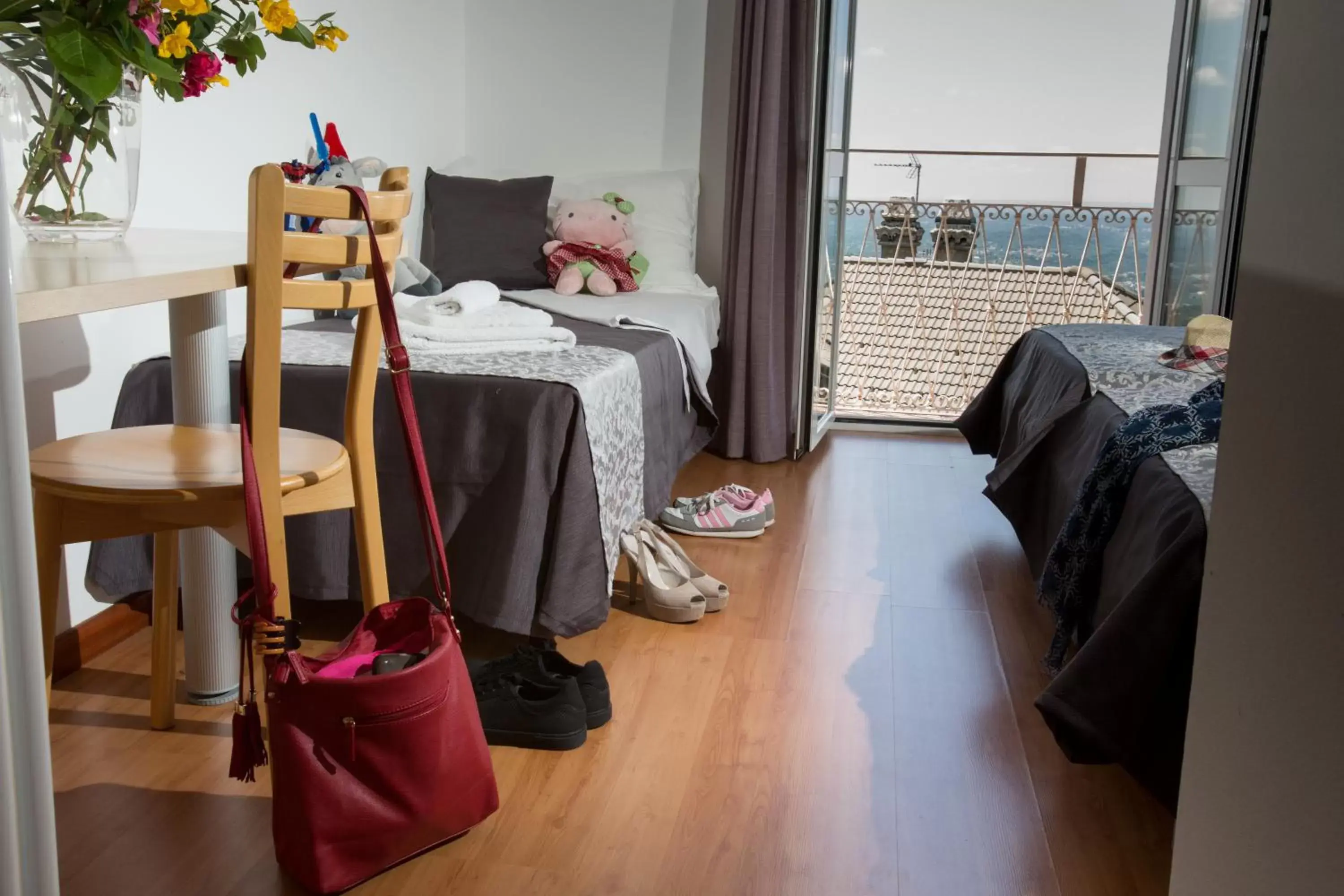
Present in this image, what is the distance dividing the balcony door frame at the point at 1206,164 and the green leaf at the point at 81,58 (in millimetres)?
3023

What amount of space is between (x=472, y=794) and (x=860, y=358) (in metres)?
5.43

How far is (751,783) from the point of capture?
180cm

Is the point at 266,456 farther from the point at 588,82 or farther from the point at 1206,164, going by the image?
the point at 1206,164

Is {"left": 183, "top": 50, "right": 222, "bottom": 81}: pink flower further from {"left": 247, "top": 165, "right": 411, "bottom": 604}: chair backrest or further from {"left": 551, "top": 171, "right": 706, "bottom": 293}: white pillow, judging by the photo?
{"left": 551, "top": 171, "right": 706, "bottom": 293}: white pillow

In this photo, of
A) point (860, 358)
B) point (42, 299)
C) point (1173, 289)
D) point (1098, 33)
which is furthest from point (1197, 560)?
point (1098, 33)

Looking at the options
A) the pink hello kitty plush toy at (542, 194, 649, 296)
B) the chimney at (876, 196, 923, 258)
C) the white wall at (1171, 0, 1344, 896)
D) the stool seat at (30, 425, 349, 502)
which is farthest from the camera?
the chimney at (876, 196, 923, 258)

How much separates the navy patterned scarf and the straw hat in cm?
56

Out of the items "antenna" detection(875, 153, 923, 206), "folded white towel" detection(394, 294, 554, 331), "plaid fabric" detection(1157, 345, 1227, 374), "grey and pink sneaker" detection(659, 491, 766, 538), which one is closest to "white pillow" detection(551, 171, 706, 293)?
"grey and pink sneaker" detection(659, 491, 766, 538)

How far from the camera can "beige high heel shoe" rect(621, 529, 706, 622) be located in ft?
8.06

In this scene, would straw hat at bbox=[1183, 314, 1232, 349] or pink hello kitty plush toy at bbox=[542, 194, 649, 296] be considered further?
pink hello kitty plush toy at bbox=[542, 194, 649, 296]

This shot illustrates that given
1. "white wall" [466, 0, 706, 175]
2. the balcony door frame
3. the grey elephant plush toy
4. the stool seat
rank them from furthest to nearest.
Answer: "white wall" [466, 0, 706, 175], the balcony door frame, the grey elephant plush toy, the stool seat

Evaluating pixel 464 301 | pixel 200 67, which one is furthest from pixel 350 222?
pixel 200 67

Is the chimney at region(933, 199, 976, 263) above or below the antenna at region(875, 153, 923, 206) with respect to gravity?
below

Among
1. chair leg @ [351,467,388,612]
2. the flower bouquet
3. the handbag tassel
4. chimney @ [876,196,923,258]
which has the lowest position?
the handbag tassel
